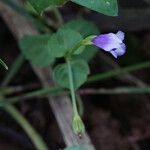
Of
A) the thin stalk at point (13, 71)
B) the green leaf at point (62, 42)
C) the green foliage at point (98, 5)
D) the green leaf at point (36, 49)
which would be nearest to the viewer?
the green foliage at point (98, 5)

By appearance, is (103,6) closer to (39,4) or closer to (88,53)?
(39,4)

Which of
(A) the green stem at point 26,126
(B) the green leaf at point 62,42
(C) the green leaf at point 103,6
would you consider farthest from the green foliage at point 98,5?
(A) the green stem at point 26,126

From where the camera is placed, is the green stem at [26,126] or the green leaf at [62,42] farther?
the green stem at [26,126]

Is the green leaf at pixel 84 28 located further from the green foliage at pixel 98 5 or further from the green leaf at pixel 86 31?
the green foliage at pixel 98 5

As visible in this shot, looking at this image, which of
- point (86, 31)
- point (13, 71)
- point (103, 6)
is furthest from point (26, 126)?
point (103, 6)

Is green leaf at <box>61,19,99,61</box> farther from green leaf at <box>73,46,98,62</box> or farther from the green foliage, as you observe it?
the green foliage

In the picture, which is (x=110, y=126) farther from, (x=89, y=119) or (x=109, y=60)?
(x=109, y=60)
